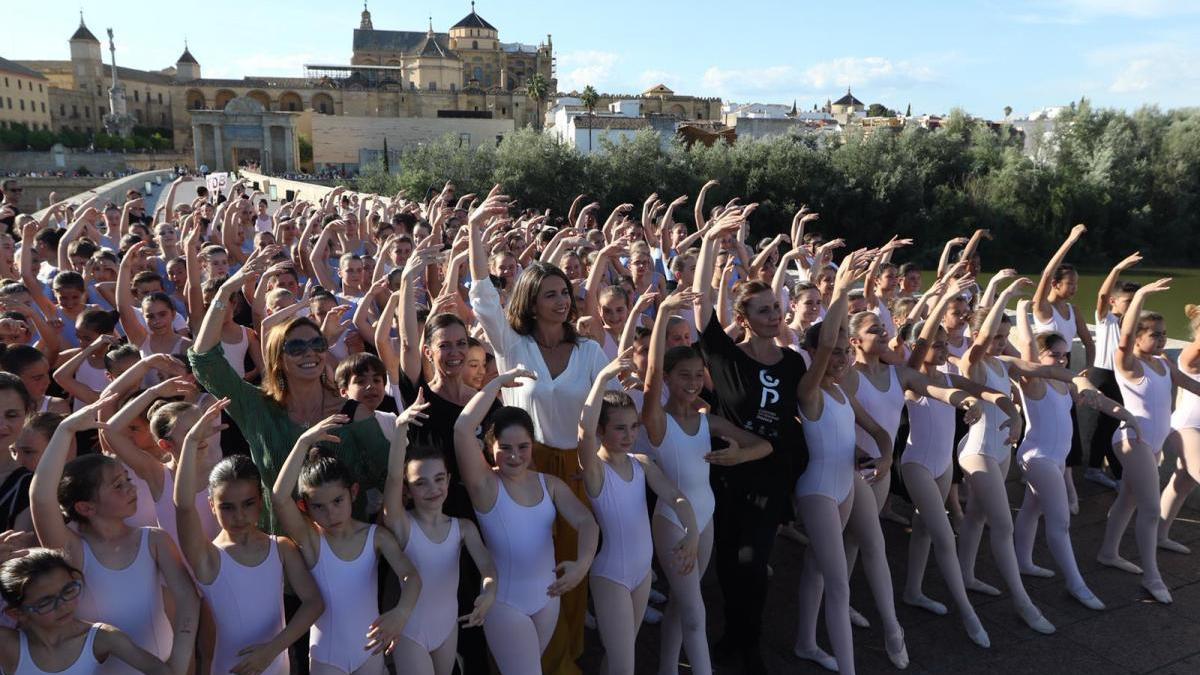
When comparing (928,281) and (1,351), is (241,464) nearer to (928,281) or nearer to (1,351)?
(1,351)

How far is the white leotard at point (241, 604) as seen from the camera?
3014 mm

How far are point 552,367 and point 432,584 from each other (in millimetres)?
1081

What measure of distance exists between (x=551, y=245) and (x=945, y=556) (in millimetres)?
3701

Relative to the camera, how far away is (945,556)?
14.5ft

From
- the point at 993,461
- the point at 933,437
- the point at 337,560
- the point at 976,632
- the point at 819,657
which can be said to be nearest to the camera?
the point at 337,560

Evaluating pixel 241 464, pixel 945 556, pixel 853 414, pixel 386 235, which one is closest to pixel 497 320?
pixel 241 464

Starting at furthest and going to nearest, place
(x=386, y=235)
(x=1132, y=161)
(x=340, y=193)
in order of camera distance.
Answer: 1. (x=1132, y=161)
2. (x=340, y=193)
3. (x=386, y=235)

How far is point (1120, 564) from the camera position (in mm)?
5109

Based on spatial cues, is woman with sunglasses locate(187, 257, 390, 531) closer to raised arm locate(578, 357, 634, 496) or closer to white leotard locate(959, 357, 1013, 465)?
raised arm locate(578, 357, 634, 496)

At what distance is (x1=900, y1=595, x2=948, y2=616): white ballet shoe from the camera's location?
183 inches

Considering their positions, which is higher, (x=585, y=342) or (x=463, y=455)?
(x=585, y=342)

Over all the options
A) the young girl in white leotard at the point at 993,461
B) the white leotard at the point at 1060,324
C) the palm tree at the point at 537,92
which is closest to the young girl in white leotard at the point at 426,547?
the young girl in white leotard at the point at 993,461

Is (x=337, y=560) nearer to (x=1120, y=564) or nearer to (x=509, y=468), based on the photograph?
(x=509, y=468)

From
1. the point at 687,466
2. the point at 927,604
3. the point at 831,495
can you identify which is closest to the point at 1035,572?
the point at 927,604
